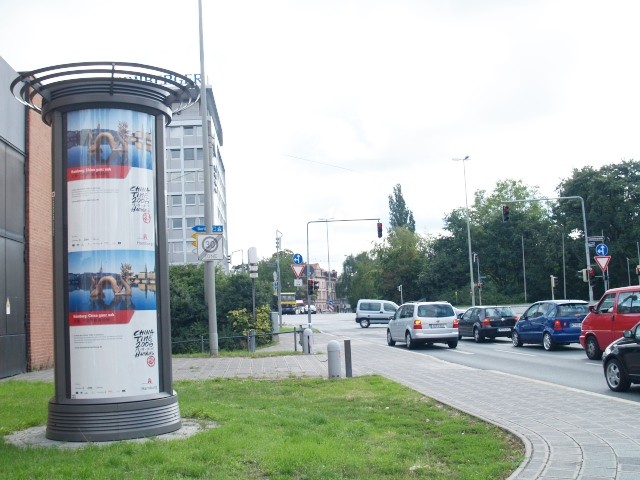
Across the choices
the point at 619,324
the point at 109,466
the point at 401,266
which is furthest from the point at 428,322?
the point at 401,266

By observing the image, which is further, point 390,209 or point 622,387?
point 390,209

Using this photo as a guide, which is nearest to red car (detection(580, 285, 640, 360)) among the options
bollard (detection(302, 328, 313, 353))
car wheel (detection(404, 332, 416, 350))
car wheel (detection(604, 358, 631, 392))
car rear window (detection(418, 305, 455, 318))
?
car wheel (detection(604, 358, 631, 392))

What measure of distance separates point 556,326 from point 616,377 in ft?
37.2

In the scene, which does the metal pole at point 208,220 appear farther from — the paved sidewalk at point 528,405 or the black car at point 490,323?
the black car at point 490,323

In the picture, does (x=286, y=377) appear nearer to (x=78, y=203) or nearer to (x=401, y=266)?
(x=78, y=203)

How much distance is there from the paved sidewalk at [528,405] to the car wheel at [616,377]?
0.63m

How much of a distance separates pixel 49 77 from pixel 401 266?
84.8 metres

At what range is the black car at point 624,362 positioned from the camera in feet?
40.3

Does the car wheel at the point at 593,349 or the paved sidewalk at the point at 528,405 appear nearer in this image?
the paved sidewalk at the point at 528,405

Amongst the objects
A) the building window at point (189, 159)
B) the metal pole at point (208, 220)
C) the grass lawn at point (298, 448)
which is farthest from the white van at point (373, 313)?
the grass lawn at point (298, 448)

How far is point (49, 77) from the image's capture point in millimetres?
8930

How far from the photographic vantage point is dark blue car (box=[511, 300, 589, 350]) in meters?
23.7

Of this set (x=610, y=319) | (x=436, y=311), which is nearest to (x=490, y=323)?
(x=436, y=311)

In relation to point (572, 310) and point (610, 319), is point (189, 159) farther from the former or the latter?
point (610, 319)
